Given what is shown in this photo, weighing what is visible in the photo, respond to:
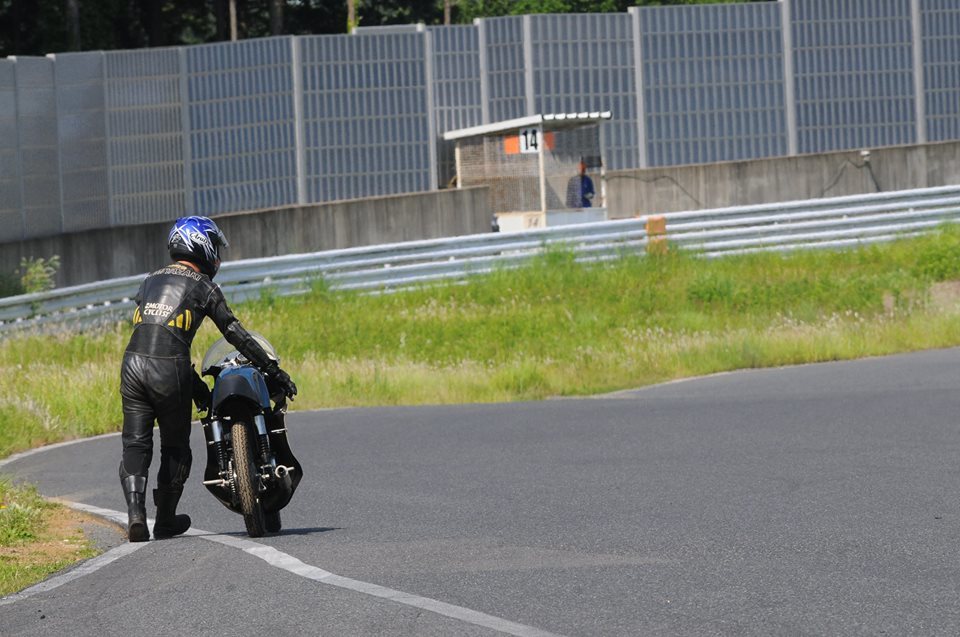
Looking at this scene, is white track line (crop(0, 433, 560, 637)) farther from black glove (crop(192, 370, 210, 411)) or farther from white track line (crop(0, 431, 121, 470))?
white track line (crop(0, 431, 121, 470))

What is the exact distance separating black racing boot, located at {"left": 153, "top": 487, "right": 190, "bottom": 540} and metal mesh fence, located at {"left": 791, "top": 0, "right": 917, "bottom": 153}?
2931 centimetres

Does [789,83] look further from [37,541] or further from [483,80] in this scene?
[37,541]

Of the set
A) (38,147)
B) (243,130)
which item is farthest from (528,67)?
(38,147)

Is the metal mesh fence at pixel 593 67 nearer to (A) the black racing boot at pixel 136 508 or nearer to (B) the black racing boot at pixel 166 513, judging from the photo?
(B) the black racing boot at pixel 166 513

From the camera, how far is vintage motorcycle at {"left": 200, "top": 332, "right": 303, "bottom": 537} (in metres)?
8.77

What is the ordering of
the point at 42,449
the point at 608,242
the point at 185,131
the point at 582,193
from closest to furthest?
the point at 42,449 → the point at 608,242 → the point at 582,193 → the point at 185,131

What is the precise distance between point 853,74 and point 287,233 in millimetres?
13905

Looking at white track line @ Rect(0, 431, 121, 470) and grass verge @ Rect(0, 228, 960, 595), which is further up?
grass verge @ Rect(0, 228, 960, 595)

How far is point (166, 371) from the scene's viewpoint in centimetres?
904

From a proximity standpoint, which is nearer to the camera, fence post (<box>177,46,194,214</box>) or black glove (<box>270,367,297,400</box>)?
black glove (<box>270,367,297,400</box>)

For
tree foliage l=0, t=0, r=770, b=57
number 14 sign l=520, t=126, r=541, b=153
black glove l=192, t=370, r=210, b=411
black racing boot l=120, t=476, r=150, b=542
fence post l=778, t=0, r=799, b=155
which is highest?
tree foliage l=0, t=0, r=770, b=57

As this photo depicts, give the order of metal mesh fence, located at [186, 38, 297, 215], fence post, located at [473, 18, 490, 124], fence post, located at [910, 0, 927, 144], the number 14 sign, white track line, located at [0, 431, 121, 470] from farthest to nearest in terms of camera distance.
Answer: fence post, located at [910, 0, 927, 144]
fence post, located at [473, 18, 490, 124]
metal mesh fence, located at [186, 38, 297, 215]
the number 14 sign
white track line, located at [0, 431, 121, 470]

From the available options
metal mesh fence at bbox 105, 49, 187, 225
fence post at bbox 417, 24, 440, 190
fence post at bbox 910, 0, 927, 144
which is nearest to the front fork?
metal mesh fence at bbox 105, 49, 187, 225

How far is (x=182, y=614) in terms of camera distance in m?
6.70
